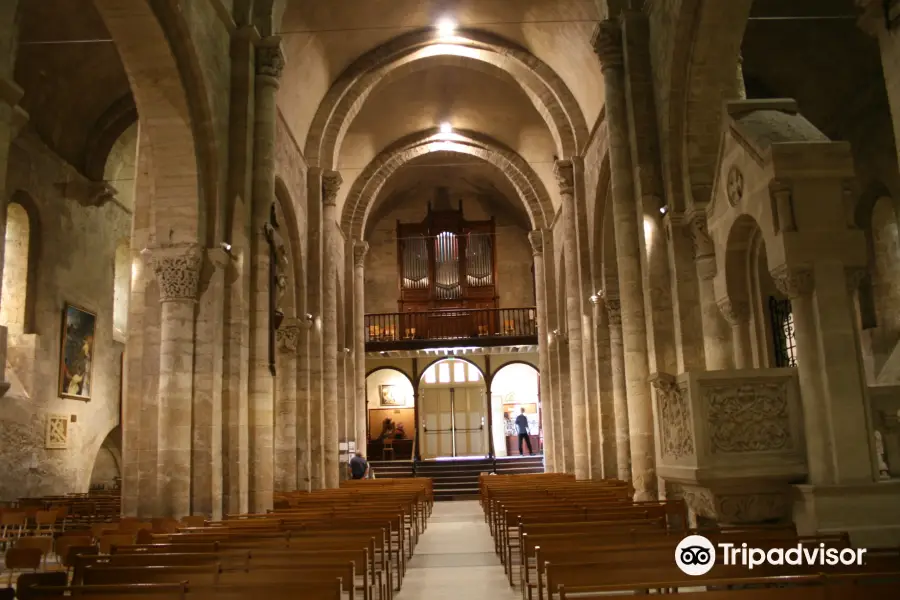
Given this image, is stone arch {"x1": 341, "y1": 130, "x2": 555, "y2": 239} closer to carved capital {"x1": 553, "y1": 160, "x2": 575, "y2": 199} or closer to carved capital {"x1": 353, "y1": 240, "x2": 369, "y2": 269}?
carved capital {"x1": 353, "y1": 240, "x2": 369, "y2": 269}

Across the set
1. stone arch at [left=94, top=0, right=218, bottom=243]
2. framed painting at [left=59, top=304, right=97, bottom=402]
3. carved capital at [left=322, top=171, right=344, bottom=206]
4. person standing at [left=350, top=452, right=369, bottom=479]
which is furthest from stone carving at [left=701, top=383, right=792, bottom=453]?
person standing at [left=350, top=452, right=369, bottom=479]

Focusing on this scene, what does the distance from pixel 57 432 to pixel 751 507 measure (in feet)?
49.1

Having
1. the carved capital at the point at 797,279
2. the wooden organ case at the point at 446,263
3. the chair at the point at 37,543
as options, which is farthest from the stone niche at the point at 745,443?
the wooden organ case at the point at 446,263

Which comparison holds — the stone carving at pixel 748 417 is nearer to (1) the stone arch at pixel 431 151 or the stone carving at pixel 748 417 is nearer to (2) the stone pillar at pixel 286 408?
(2) the stone pillar at pixel 286 408

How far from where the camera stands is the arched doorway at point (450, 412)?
103 ft

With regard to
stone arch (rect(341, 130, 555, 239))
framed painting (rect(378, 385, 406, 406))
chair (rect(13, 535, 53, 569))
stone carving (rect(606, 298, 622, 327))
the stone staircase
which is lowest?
the stone staircase

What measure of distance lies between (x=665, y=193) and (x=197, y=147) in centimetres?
707

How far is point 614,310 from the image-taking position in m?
17.3

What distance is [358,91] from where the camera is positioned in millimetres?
19969

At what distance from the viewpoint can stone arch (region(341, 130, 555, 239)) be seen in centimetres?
2531

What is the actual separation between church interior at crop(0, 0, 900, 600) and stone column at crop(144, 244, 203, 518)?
4 centimetres

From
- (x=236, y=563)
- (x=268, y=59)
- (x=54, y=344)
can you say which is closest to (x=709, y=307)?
Result: (x=236, y=563)

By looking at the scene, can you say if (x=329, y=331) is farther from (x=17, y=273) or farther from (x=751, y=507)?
(x=751, y=507)

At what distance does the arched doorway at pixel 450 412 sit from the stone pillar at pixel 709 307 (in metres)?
20.9
